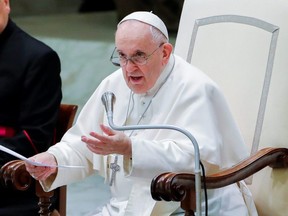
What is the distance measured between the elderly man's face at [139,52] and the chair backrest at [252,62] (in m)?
0.49

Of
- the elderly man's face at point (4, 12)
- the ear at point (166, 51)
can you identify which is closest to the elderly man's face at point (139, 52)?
the ear at point (166, 51)

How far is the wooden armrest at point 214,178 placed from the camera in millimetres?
3422

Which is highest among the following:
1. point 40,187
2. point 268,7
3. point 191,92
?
point 268,7

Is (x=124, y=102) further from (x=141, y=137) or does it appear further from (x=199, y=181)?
(x=199, y=181)

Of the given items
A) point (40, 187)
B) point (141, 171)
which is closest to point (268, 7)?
point (141, 171)

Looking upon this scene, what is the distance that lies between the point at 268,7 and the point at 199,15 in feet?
1.29

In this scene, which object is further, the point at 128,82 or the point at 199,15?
the point at 199,15

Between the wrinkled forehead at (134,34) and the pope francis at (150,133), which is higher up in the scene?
the wrinkled forehead at (134,34)

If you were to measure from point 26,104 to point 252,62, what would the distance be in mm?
1024

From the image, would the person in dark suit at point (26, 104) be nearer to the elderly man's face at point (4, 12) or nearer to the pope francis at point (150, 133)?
the elderly man's face at point (4, 12)

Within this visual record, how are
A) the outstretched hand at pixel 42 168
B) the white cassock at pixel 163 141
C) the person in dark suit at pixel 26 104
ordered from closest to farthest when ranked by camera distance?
1. the white cassock at pixel 163 141
2. the outstretched hand at pixel 42 168
3. the person in dark suit at pixel 26 104

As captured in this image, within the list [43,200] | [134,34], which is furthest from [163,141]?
[43,200]

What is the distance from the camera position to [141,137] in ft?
12.7

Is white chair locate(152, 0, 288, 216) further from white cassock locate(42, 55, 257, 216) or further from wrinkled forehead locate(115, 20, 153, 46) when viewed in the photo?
wrinkled forehead locate(115, 20, 153, 46)
